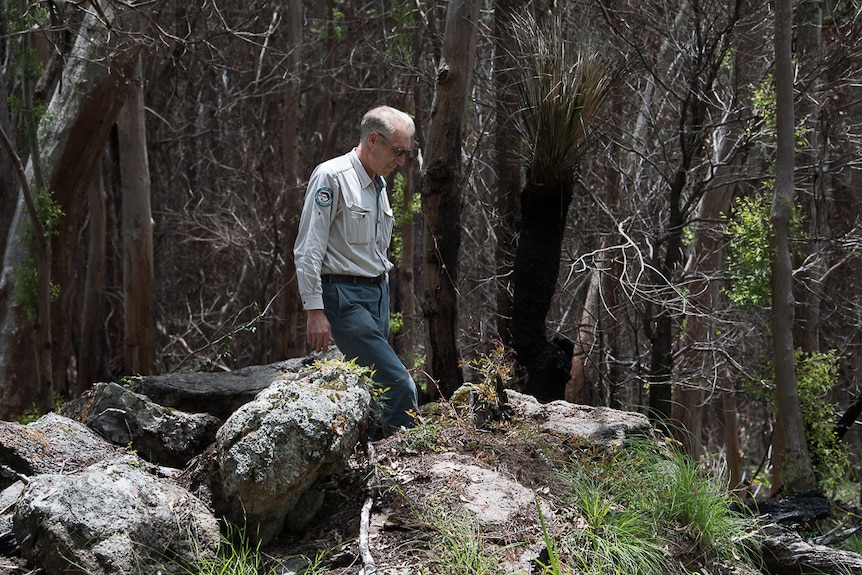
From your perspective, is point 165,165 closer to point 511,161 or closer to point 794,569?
point 511,161

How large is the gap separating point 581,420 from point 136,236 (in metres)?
8.17

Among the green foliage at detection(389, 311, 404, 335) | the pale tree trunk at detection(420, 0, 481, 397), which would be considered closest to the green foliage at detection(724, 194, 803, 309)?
the pale tree trunk at detection(420, 0, 481, 397)

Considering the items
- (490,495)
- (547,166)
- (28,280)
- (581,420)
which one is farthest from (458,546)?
(28,280)

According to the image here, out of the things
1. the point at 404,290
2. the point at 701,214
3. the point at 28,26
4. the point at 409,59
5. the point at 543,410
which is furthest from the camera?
the point at 404,290

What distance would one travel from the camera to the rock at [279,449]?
3.65m

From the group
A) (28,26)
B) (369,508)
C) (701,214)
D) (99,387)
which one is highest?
(28,26)

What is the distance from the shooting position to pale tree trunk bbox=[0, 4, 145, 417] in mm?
8219

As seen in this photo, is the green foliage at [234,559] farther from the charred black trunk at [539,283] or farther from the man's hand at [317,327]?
the charred black trunk at [539,283]

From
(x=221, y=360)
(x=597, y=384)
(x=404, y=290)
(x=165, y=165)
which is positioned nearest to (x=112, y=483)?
(x=597, y=384)

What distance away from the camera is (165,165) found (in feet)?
58.3

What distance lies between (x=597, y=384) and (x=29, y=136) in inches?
278

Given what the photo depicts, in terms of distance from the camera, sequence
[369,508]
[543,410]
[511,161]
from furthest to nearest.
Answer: [511,161] → [543,410] → [369,508]

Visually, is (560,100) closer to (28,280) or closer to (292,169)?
(28,280)

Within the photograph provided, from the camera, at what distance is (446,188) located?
650cm
